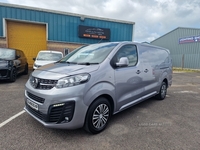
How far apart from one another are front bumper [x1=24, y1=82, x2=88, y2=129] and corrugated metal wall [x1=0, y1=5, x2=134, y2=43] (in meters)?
11.7

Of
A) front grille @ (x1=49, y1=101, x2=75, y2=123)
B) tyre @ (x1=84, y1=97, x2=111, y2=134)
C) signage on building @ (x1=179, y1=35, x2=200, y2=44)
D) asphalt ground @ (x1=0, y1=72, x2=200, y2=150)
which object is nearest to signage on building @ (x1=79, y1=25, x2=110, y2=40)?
asphalt ground @ (x1=0, y1=72, x2=200, y2=150)

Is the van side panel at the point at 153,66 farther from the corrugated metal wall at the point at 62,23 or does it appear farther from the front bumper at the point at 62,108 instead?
the corrugated metal wall at the point at 62,23

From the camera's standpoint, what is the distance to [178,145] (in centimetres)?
234

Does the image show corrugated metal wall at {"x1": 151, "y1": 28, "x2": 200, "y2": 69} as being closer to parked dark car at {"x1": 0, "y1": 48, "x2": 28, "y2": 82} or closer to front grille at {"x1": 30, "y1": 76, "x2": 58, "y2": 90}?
parked dark car at {"x1": 0, "y1": 48, "x2": 28, "y2": 82}

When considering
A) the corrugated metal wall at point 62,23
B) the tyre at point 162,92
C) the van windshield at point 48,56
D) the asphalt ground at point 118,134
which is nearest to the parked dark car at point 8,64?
the van windshield at point 48,56

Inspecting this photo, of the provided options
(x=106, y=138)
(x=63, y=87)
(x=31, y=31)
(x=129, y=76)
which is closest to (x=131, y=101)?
(x=129, y=76)

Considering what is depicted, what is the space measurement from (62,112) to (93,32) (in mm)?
12497

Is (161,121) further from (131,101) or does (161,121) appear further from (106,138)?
(106,138)

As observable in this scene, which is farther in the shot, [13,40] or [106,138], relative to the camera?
[13,40]

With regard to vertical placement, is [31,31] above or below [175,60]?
above

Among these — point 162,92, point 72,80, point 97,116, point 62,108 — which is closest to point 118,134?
point 97,116

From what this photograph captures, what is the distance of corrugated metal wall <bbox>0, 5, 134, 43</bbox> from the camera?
1145cm

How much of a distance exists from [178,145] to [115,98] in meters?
1.35

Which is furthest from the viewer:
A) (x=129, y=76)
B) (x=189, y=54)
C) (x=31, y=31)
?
(x=189, y=54)
